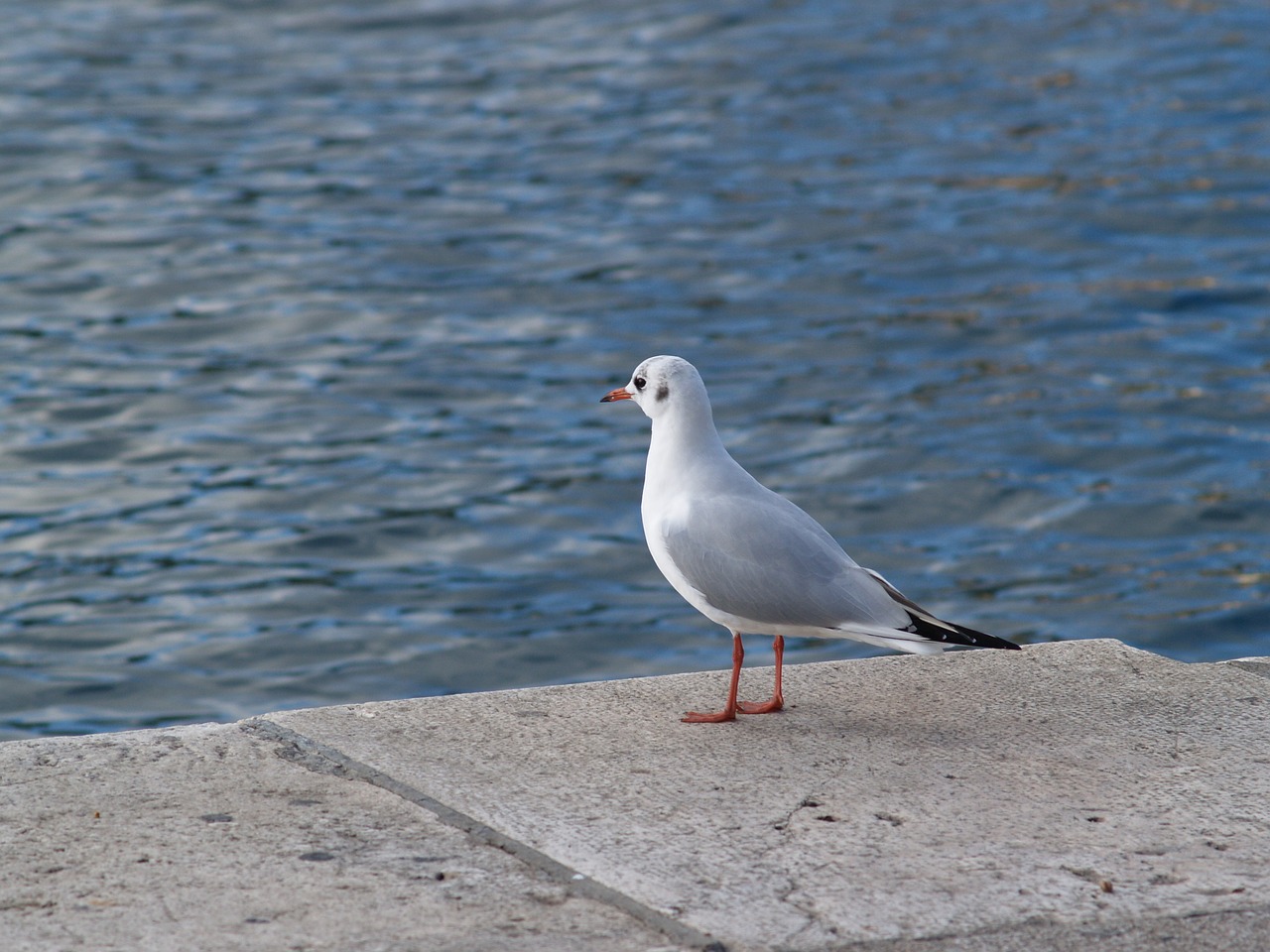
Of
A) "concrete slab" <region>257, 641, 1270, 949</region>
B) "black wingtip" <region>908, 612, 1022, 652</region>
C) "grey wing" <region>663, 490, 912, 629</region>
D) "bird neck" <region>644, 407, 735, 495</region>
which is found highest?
"bird neck" <region>644, 407, 735, 495</region>

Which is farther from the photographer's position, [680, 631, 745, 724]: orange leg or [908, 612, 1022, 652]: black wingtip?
[680, 631, 745, 724]: orange leg

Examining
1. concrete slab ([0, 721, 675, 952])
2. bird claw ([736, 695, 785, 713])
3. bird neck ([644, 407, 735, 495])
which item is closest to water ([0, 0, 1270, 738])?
bird neck ([644, 407, 735, 495])

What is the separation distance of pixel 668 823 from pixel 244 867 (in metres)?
0.82

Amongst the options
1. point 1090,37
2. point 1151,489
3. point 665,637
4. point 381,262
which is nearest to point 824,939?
point 665,637

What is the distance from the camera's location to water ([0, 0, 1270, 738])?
8.09m

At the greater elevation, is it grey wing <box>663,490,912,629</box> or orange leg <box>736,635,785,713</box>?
grey wing <box>663,490,912,629</box>

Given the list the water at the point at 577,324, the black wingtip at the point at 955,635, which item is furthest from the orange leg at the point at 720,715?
the water at the point at 577,324

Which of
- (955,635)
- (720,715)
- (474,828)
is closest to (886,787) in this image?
(955,635)

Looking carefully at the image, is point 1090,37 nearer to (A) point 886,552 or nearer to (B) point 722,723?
(A) point 886,552

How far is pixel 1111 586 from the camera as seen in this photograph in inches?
329

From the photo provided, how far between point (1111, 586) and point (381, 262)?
6451mm

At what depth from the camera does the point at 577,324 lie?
1159 centimetres

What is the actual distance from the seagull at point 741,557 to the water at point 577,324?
10.6 ft

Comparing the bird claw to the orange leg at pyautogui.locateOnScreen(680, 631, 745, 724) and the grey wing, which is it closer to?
the orange leg at pyautogui.locateOnScreen(680, 631, 745, 724)
